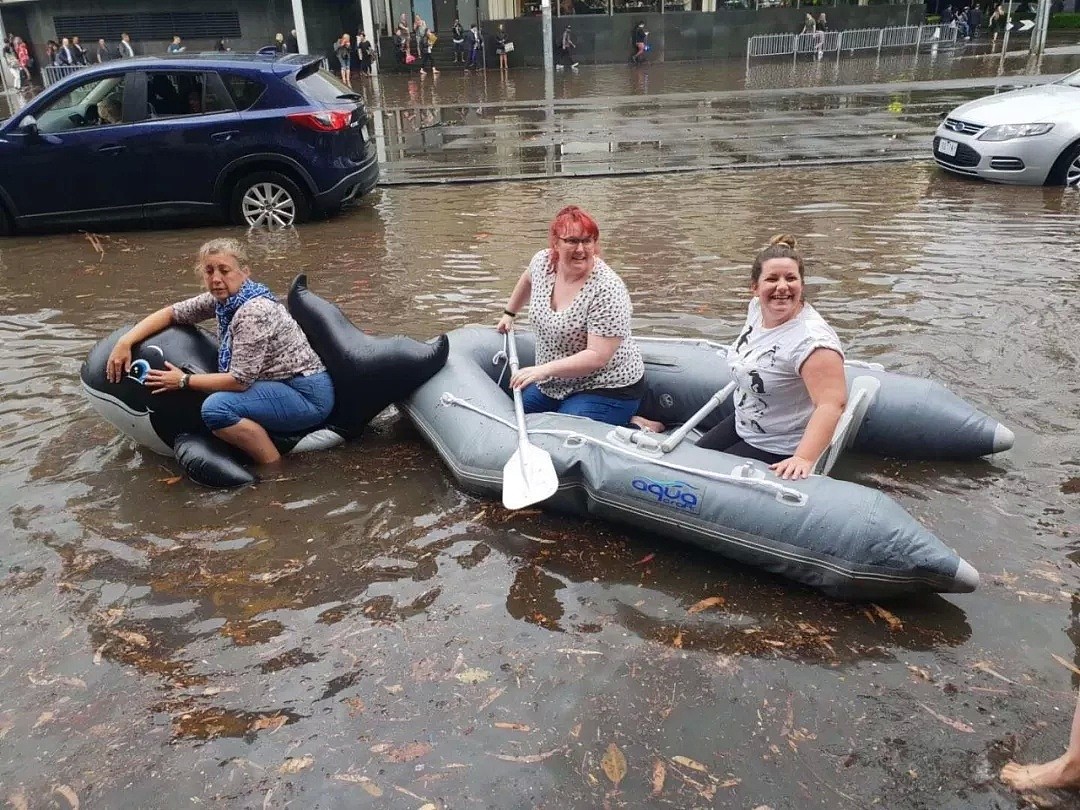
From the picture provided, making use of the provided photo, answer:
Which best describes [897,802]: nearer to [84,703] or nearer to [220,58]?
[84,703]

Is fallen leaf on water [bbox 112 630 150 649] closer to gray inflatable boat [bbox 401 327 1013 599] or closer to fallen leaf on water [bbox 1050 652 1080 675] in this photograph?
gray inflatable boat [bbox 401 327 1013 599]

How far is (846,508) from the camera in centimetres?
342

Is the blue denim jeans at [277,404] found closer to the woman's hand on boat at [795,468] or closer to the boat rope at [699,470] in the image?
the boat rope at [699,470]

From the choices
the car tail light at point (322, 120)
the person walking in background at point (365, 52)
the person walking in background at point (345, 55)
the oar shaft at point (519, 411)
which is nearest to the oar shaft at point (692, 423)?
the oar shaft at point (519, 411)

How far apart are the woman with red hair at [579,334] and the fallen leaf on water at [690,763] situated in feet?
6.27

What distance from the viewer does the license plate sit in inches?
422

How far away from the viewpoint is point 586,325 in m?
4.36

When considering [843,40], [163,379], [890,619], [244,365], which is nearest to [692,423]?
[890,619]

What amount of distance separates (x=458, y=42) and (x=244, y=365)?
3022 cm

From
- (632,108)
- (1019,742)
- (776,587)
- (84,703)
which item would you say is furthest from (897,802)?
(632,108)

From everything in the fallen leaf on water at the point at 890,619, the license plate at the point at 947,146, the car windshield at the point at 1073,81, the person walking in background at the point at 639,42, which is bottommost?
the fallen leaf on water at the point at 890,619

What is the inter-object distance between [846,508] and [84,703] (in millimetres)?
2860

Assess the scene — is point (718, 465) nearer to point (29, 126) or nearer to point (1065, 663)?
point (1065, 663)

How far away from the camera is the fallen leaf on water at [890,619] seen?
3342 millimetres
